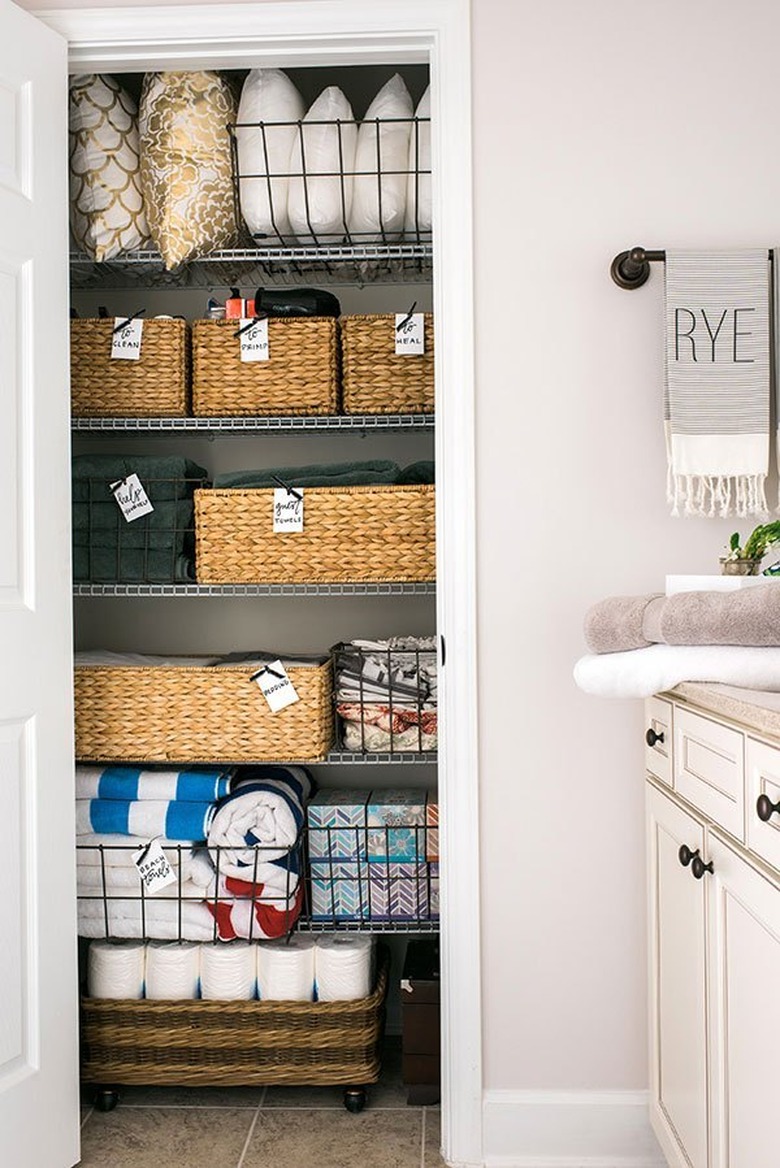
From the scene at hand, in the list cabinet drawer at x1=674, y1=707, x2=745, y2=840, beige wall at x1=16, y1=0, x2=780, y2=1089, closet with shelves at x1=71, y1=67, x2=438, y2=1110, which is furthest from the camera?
closet with shelves at x1=71, y1=67, x2=438, y2=1110

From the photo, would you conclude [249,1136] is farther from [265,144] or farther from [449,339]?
[265,144]

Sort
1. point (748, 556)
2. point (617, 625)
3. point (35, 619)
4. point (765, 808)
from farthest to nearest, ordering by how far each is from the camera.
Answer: point (35, 619) → point (748, 556) → point (617, 625) → point (765, 808)

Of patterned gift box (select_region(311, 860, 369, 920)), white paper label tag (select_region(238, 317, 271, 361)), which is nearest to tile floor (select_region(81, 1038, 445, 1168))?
patterned gift box (select_region(311, 860, 369, 920))

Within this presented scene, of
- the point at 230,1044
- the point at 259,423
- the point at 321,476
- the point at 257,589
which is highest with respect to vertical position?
the point at 259,423

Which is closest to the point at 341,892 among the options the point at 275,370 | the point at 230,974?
the point at 230,974

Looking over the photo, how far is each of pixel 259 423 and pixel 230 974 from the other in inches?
46.7

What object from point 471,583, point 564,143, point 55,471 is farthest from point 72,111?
point 471,583

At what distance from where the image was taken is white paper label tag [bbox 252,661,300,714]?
94.4 inches

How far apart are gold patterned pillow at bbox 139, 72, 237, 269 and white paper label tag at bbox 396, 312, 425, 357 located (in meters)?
0.44

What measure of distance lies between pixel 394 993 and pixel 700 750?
1.52 metres

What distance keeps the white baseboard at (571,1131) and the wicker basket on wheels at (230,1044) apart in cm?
33

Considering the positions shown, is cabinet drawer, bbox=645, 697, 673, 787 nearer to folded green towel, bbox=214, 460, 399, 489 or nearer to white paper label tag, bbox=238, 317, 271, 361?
folded green towel, bbox=214, 460, 399, 489

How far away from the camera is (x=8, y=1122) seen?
6.56 ft

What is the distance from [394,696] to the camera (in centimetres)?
247
